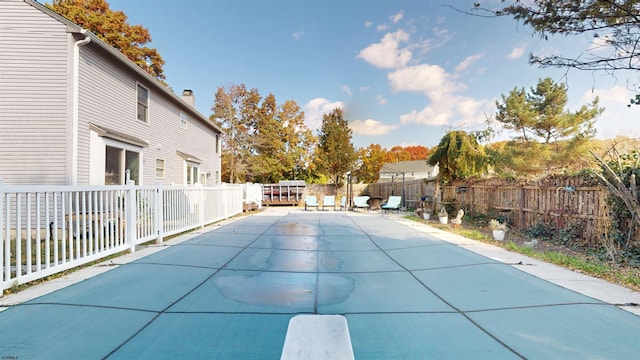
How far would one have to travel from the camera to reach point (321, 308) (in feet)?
9.15

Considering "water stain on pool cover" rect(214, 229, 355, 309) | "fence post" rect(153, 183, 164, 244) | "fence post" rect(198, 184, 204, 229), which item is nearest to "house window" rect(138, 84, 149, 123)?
"fence post" rect(198, 184, 204, 229)

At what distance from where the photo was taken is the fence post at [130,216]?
16.6ft

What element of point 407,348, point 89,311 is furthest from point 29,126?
point 407,348

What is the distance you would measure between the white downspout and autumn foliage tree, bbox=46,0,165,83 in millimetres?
11619

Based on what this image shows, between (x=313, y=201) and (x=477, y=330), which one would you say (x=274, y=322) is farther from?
(x=313, y=201)

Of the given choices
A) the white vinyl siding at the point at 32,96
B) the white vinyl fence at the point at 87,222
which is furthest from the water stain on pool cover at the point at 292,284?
the white vinyl siding at the point at 32,96

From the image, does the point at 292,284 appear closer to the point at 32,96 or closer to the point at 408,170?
the point at 32,96

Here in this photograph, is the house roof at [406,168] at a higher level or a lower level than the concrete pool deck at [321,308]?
higher

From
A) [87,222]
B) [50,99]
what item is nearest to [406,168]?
[50,99]

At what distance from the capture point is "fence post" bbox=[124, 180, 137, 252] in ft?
16.6

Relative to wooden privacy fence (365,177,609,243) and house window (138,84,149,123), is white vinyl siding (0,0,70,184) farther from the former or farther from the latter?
wooden privacy fence (365,177,609,243)

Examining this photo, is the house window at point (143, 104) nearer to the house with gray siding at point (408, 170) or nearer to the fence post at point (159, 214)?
the fence post at point (159, 214)

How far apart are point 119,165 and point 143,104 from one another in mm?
2668

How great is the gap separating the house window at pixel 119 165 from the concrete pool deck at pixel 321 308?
183 inches
